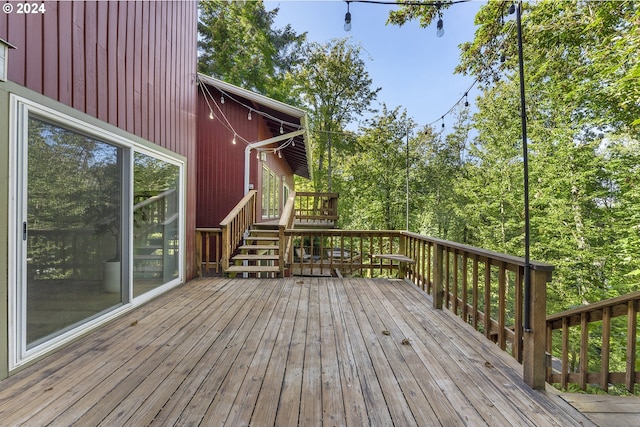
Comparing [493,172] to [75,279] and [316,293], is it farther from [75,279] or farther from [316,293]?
[75,279]

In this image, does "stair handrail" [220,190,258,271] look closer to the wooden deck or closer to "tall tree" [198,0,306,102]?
the wooden deck

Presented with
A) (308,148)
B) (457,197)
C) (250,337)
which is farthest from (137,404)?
(457,197)

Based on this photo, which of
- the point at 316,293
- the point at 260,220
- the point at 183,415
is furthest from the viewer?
the point at 260,220

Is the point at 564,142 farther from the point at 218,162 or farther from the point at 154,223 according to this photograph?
the point at 154,223

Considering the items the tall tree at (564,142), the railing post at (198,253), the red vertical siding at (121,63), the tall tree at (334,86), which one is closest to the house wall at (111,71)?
the red vertical siding at (121,63)

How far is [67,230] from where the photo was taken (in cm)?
242

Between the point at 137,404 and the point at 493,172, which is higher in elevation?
the point at 493,172

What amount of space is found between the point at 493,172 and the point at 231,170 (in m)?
11.7

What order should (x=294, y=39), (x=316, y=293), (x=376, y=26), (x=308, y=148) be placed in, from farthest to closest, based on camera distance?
(x=294, y=39), (x=376, y=26), (x=308, y=148), (x=316, y=293)

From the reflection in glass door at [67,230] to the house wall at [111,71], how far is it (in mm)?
203

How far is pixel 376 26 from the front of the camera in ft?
40.6

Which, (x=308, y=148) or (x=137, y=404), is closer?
(x=137, y=404)

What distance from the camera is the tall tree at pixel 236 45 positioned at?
1221 cm

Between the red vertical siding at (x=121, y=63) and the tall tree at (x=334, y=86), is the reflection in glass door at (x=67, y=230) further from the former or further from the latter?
the tall tree at (x=334, y=86)
